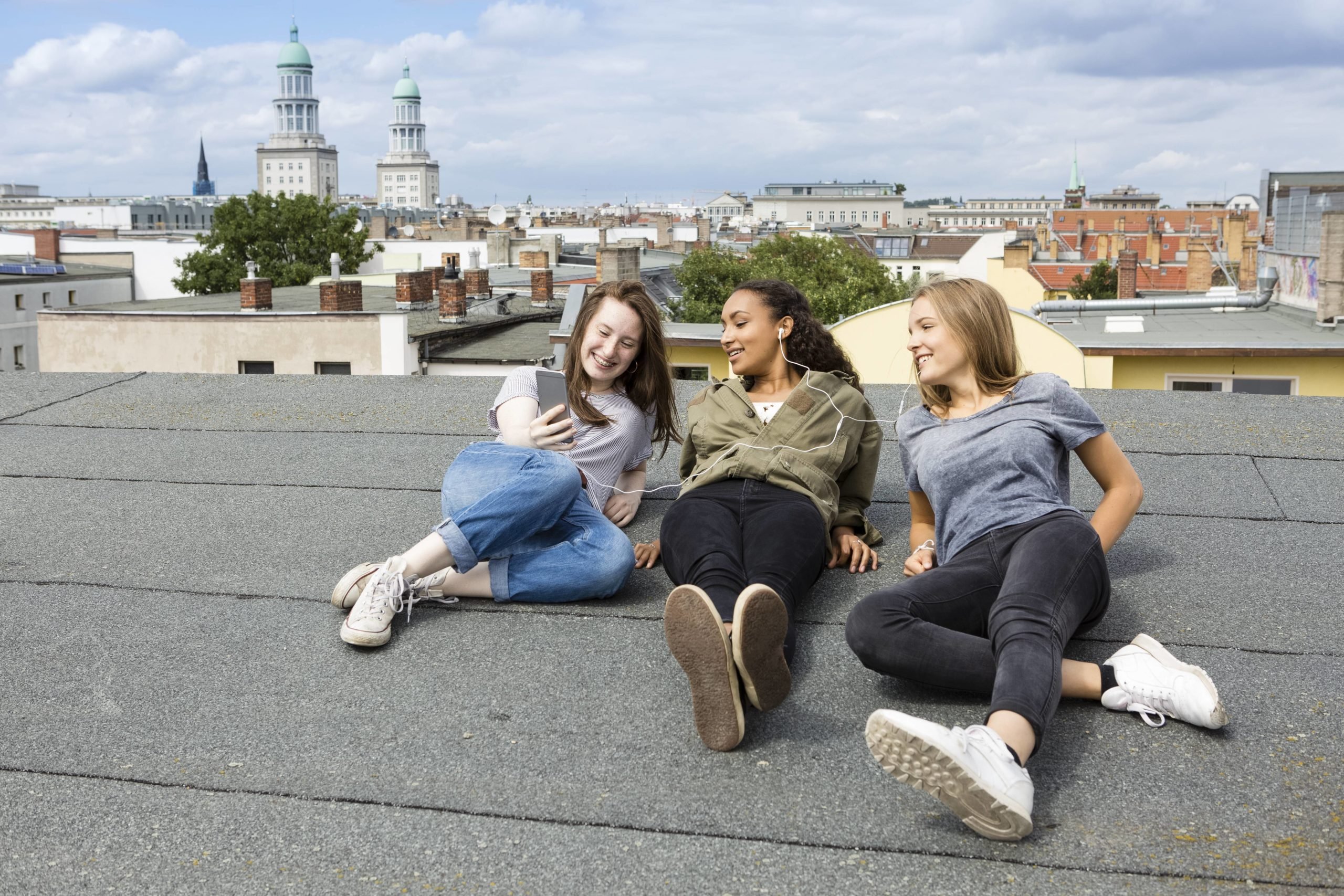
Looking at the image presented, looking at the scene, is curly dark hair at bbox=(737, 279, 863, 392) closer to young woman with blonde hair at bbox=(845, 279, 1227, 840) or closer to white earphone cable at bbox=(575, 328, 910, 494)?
white earphone cable at bbox=(575, 328, 910, 494)

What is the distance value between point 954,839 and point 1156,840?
0.37 meters

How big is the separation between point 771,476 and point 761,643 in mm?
1034

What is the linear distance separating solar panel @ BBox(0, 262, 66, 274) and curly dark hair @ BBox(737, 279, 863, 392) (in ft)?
163

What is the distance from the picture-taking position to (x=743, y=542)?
323cm

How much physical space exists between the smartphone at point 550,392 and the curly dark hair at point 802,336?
1.84 ft

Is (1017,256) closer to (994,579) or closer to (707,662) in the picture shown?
(994,579)

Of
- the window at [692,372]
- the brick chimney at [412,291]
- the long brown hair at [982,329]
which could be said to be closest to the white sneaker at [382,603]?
the long brown hair at [982,329]

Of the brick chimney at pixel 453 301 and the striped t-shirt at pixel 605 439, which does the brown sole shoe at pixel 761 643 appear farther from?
the brick chimney at pixel 453 301

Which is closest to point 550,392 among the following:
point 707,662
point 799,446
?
point 799,446

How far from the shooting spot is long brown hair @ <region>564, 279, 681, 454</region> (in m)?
3.79

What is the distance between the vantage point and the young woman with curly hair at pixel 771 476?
9.77 ft

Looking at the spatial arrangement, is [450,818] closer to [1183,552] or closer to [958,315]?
[958,315]

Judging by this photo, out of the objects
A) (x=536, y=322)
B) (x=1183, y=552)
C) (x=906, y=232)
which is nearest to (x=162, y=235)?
(x=906, y=232)

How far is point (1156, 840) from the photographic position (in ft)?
7.51
